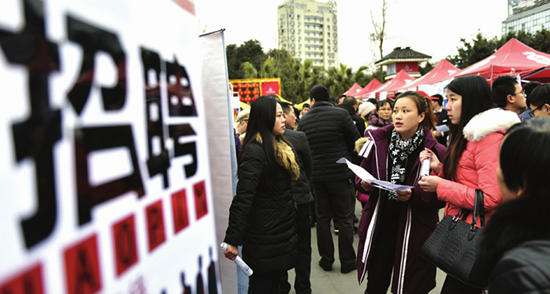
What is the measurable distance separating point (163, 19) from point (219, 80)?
57cm

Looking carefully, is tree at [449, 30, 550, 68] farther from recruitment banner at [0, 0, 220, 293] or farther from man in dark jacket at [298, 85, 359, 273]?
recruitment banner at [0, 0, 220, 293]

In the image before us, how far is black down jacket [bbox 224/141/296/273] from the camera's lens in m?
2.37

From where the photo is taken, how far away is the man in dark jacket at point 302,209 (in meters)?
Result: 3.42

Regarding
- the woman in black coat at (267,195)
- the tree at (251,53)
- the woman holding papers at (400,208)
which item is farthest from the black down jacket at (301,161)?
the tree at (251,53)

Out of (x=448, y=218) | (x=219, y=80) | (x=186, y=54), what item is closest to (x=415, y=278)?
(x=448, y=218)

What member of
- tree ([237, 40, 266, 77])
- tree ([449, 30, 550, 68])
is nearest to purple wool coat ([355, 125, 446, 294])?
tree ([449, 30, 550, 68])

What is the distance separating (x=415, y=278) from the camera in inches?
99.7

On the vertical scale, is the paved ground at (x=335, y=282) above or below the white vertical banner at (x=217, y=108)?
below

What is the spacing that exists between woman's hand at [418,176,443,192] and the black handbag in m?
0.18

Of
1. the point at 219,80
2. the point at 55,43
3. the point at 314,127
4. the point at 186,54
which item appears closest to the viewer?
the point at 55,43

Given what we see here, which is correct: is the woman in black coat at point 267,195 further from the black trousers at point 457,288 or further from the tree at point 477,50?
the tree at point 477,50

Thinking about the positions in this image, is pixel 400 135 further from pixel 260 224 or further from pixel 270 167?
pixel 260 224

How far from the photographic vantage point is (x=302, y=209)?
346 centimetres

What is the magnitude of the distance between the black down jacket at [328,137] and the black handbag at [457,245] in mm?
2056
